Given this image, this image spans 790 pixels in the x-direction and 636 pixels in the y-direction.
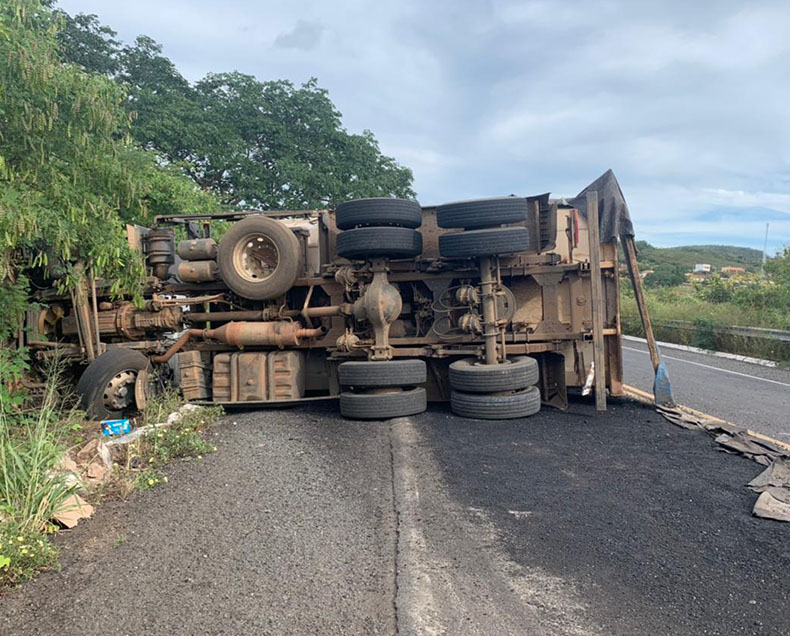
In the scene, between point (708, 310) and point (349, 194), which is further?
point (349, 194)

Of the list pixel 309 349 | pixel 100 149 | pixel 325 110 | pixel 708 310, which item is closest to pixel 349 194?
pixel 325 110

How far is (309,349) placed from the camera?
778 centimetres

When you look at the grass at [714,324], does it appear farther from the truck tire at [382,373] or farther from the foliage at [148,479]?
the foliage at [148,479]

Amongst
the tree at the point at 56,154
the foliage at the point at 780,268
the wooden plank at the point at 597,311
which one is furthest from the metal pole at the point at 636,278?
the foliage at the point at 780,268

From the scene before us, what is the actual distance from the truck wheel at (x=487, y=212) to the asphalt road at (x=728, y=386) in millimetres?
3517

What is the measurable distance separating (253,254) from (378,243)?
190 centimetres

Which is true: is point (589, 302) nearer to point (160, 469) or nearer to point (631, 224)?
point (631, 224)

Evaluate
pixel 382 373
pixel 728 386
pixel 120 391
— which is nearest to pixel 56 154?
pixel 120 391

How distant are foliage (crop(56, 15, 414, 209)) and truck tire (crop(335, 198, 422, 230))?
16.5 metres

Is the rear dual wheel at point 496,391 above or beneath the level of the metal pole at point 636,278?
beneath

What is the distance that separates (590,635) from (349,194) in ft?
76.9

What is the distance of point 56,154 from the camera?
17.2ft

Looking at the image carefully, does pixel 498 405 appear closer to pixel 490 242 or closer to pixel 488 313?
pixel 488 313

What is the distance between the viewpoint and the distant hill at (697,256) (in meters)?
56.6
